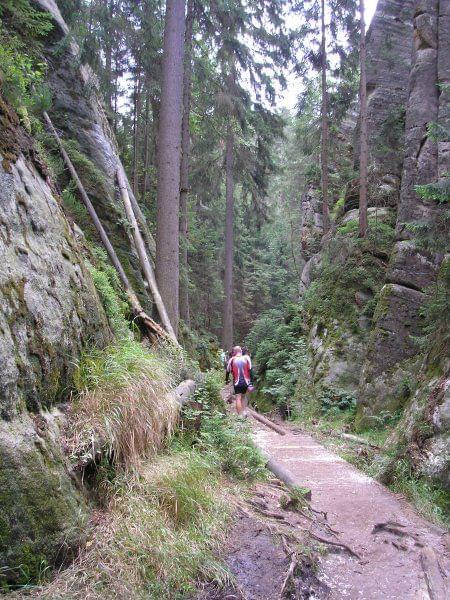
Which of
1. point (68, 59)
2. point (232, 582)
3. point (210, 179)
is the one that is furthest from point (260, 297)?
point (232, 582)

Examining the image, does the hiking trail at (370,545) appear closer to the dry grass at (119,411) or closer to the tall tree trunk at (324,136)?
the dry grass at (119,411)

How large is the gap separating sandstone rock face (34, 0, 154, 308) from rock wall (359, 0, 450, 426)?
5.91 meters

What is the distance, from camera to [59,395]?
3867 mm

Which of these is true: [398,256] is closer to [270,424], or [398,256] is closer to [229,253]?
[270,424]

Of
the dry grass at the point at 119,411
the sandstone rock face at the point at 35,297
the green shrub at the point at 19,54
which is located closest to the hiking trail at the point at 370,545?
the dry grass at the point at 119,411

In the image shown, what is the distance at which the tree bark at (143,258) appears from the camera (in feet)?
32.0

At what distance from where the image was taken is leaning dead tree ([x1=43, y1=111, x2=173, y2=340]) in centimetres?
867

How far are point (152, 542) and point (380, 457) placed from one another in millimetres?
5271

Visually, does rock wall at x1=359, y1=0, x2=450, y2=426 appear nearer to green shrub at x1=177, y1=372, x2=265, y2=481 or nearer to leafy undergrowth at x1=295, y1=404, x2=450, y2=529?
leafy undergrowth at x1=295, y1=404, x2=450, y2=529

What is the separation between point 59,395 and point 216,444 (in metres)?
2.61

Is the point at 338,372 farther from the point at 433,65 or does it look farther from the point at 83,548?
the point at 83,548

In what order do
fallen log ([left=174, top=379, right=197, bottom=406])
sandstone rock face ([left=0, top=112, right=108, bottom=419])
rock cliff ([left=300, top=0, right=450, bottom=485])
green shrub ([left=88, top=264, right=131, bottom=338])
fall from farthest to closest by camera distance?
rock cliff ([left=300, top=0, right=450, bottom=485]) → green shrub ([left=88, top=264, right=131, bottom=338]) → fallen log ([left=174, top=379, right=197, bottom=406]) → sandstone rock face ([left=0, top=112, right=108, bottom=419])

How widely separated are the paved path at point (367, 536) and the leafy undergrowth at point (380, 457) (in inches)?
6.1

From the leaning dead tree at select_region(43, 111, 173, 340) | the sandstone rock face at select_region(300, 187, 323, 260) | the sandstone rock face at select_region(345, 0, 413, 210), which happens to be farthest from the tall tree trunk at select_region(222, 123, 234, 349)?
the leaning dead tree at select_region(43, 111, 173, 340)
